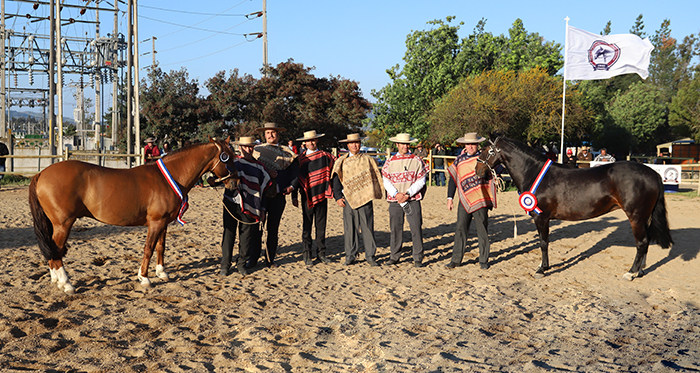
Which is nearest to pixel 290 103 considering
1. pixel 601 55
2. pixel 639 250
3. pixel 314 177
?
pixel 601 55

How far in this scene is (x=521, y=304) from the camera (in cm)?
502

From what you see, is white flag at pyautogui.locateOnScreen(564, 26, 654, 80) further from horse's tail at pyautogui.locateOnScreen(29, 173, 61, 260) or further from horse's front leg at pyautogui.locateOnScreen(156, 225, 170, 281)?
horse's tail at pyautogui.locateOnScreen(29, 173, 61, 260)

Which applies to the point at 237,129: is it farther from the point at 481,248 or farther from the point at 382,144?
the point at 481,248

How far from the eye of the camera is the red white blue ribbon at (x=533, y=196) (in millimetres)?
6336

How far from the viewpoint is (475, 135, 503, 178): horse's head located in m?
6.42

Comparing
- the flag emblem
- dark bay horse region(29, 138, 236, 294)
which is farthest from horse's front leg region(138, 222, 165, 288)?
the flag emblem

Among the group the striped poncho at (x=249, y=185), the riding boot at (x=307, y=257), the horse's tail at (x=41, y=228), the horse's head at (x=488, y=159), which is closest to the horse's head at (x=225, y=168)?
the striped poncho at (x=249, y=185)

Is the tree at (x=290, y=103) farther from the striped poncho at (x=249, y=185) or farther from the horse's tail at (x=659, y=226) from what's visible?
the horse's tail at (x=659, y=226)

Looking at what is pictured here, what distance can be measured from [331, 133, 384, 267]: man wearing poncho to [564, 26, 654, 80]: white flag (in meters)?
11.3

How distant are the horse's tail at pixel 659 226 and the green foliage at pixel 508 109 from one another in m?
16.4

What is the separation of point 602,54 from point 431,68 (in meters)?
15.7

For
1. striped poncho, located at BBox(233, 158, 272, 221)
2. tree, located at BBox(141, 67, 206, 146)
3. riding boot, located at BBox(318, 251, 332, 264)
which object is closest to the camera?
striped poncho, located at BBox(233, 158, 272, 221)

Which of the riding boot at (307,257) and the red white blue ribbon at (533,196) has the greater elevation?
the red white blue ribbon at (533,196)

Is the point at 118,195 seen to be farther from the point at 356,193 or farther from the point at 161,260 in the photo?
the point at 356,193
